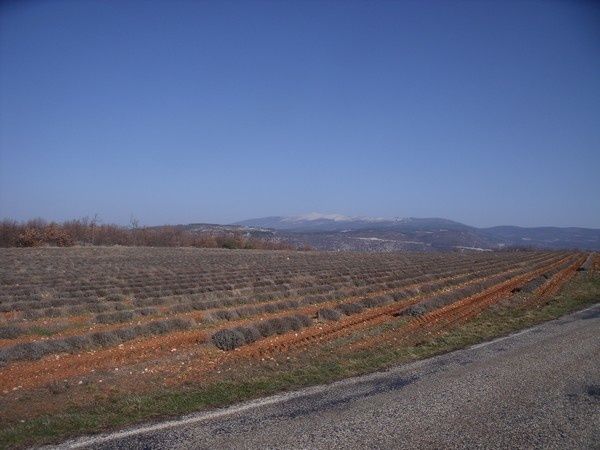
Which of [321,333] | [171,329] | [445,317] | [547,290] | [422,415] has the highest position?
[422,415]

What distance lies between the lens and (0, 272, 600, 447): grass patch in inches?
295

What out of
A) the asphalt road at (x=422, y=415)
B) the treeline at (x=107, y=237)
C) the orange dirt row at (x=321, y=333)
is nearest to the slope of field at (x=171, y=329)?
the orange dirt row at (x=321, y=333)

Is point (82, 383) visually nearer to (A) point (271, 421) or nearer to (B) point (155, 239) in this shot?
(A) point (271, 421)

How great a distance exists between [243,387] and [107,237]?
304ft

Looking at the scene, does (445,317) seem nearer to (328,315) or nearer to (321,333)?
(328,315)

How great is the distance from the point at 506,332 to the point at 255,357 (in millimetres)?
7654

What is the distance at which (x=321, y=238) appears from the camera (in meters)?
180

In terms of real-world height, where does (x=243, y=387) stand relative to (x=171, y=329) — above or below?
above

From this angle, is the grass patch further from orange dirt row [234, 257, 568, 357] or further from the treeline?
the treeline

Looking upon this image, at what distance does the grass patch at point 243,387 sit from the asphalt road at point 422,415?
57cm

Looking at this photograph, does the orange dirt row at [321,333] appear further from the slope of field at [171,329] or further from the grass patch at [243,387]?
the grass patch at [243,387]

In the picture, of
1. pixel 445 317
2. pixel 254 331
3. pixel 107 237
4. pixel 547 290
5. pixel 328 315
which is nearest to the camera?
pixel 254 331

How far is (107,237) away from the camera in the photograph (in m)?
95.1

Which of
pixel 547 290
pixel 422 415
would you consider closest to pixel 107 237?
pixel 547 290
